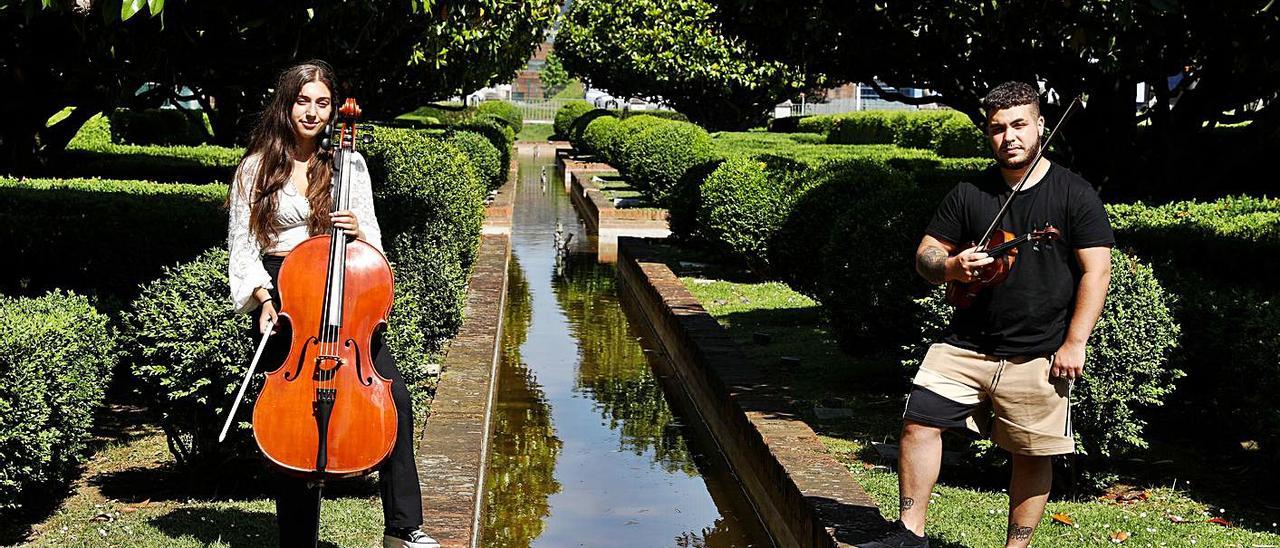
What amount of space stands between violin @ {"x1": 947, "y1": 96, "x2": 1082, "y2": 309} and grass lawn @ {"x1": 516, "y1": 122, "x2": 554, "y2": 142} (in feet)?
177

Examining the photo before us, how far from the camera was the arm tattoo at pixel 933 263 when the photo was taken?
169 inches

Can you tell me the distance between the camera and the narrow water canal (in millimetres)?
6301

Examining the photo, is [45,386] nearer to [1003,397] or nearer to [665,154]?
[1003,397]

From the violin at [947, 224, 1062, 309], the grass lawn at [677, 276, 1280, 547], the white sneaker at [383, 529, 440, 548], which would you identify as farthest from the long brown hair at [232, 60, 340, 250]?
the grass lawn at [677, 276, 1280, 547]

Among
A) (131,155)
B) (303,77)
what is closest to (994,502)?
(303,77)

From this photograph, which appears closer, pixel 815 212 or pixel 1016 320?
pixel 1016 320

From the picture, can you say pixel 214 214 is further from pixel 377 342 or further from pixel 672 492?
pixel 377 342

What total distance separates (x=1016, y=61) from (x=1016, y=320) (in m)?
6.96

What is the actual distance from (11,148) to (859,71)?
7.67 metres

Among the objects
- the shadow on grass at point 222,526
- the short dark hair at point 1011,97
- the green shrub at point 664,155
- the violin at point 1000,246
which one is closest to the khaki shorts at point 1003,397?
the violin at point 1000,246

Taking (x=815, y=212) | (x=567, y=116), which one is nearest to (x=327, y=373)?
(x=815, y=212)

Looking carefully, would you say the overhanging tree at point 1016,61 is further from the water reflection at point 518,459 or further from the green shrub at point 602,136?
the green shrub at point 602,136

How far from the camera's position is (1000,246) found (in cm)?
412

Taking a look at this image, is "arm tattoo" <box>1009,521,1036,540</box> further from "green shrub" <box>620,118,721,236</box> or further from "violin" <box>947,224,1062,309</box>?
"green shrub" <box>620,118,721,236</box>
